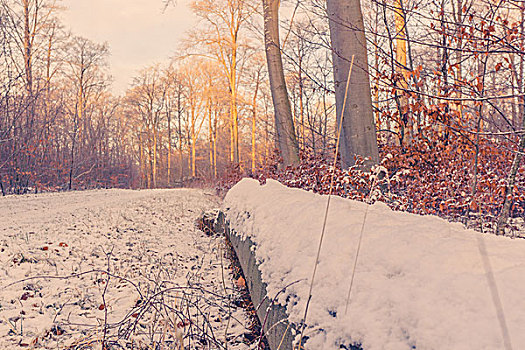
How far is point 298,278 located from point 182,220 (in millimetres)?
6483

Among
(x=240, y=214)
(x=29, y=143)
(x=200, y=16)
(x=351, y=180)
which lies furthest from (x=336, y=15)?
(x=200, y=16)

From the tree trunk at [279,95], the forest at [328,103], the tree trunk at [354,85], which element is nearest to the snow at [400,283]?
the forest at [328,103]

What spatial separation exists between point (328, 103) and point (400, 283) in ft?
36.7

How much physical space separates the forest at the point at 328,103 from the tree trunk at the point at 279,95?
0.04m

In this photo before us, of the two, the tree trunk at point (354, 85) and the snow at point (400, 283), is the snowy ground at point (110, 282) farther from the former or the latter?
the tree trunk at point (354, 85)

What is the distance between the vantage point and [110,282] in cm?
388

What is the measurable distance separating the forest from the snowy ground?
1.92m

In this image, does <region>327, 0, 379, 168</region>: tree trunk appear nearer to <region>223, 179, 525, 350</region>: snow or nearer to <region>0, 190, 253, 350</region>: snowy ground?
<region>0, 190, 253, 350</region>: snowy ground

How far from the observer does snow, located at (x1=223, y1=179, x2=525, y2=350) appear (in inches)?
40.4

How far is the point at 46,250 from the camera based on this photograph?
4.39 meters

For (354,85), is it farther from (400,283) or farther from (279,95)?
(279,95)

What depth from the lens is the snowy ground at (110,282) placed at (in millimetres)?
2521

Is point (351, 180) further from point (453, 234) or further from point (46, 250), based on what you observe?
point (46, 250)

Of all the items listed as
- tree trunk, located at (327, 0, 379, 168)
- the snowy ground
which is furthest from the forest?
the snowy ground
